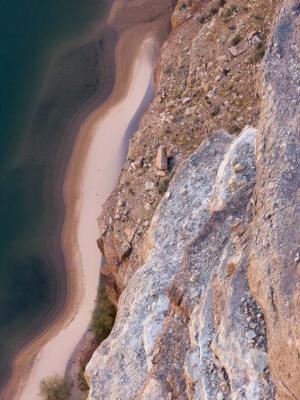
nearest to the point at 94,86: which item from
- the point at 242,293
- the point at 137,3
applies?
the point at 137,3

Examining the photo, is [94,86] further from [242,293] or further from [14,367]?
[242,293]

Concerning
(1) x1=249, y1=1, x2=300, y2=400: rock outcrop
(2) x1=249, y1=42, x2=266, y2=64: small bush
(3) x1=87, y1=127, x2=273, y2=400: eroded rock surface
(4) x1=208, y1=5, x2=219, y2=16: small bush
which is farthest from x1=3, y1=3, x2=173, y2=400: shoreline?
(1) x1=249, y1=1, x2=300, y2=400: rock outcrop

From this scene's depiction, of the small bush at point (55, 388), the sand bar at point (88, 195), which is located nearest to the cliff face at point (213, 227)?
the sand bar at point (88, 195)

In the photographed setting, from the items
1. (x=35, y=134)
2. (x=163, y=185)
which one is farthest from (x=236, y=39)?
(x=35, y=134)

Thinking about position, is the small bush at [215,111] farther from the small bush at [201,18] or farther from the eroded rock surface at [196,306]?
the small bush at [201,18]

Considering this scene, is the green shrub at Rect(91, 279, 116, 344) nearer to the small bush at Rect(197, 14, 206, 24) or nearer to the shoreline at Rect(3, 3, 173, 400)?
the shoreline at Rect(3, 3, 173, 400)
